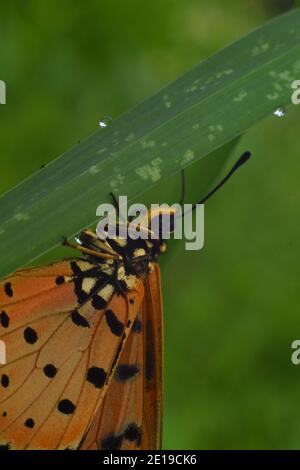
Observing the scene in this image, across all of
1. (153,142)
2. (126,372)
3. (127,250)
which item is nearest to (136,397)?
(126,372)

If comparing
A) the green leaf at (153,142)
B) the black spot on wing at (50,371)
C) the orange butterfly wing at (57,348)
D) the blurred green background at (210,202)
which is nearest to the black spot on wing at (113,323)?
the orange butterfly wing at (57,348)

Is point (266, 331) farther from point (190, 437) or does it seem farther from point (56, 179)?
point (56, 179)

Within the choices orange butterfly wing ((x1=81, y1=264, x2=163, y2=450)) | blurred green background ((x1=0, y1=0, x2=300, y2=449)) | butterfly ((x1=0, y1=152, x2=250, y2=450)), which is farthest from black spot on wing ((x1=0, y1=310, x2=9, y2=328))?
blurred green background ((x1=0, y1=0, x2=300, y2=449))

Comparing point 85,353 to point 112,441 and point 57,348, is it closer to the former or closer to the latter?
point 57,348

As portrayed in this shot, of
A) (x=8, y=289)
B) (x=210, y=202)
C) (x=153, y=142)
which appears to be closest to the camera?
(x=153, y=142)

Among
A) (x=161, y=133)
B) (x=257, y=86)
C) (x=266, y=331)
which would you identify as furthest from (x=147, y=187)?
(x=266, y=331)

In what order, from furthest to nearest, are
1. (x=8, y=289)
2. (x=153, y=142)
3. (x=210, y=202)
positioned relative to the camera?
(x=210, y=202) < (x=8, y=289) < (x=153, y=142)

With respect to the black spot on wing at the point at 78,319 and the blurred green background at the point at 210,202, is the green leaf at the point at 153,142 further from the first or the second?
the blurred green background at the point at 210,202
